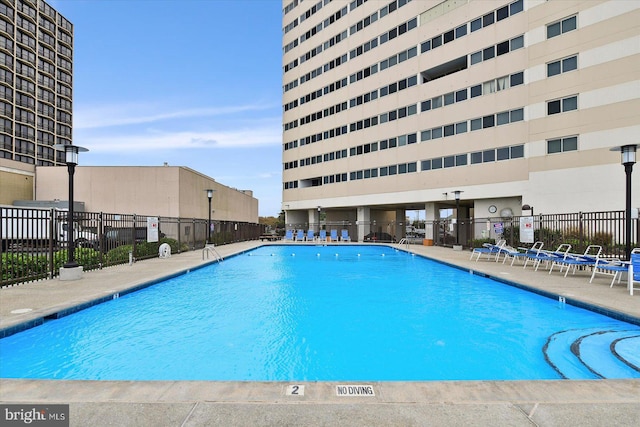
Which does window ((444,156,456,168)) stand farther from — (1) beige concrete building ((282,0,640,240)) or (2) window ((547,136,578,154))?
(2) window ((547,136,578,154))

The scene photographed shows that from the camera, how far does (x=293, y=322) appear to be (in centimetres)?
727

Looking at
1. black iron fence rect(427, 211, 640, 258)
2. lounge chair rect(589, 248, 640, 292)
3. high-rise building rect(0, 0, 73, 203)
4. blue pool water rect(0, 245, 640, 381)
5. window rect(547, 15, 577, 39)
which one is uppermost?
high-rise building rect(0, 0, 73, 203)

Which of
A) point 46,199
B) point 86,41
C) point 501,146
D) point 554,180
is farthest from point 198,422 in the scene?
point 86,41

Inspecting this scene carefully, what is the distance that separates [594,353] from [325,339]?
3996 millimetres

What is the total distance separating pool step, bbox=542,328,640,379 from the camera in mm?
4523

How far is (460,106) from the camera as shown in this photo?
30109 mm

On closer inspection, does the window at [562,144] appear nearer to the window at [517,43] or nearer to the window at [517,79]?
the window at [517,79]

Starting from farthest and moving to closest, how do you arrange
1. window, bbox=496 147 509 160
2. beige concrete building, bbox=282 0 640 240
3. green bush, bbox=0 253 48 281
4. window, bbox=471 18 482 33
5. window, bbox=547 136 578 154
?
window, bbox=471 18 482 33
window, bbox=496 147 509 160
window, bbox=547 136 578 154
beige concrete building, bbox=282 0 640 240
green bush, bbox=0 253 48 281

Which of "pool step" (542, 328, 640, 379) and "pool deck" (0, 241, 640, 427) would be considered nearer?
"pool deck" (0, 241, 640, 427)

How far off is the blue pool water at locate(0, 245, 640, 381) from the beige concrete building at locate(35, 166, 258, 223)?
1001 inches

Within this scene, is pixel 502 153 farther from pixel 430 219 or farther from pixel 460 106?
pixel 430 219

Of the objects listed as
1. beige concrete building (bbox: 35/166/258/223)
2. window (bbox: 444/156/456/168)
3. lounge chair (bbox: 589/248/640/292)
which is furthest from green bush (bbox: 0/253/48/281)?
window (bbox: 444/156/456/168)

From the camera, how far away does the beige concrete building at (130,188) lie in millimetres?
33500

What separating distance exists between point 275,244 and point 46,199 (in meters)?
26.1
